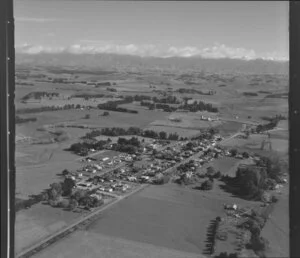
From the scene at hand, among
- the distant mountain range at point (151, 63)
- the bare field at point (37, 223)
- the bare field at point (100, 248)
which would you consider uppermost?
the distant mountain range at point (151, 63)

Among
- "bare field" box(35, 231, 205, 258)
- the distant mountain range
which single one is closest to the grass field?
"bare field" box(35, 231, 205, 258)

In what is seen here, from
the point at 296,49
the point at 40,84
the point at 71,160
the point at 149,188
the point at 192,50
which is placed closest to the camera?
the point at 296,49

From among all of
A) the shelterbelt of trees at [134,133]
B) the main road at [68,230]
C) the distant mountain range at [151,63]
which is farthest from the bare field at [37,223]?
the distant mountain range at [151,63]

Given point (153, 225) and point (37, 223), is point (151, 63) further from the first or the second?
point (37, 223)

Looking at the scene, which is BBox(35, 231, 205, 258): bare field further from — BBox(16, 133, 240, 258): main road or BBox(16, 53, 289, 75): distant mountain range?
BBox(16, 53, 289, 75): distant mountain range

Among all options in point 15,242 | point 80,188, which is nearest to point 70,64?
point 80,188

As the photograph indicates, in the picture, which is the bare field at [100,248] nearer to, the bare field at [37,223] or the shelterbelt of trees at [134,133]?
the bare field at [37,223]

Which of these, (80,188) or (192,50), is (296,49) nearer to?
(192,50)

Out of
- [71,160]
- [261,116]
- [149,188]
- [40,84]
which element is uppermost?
[40,84]
